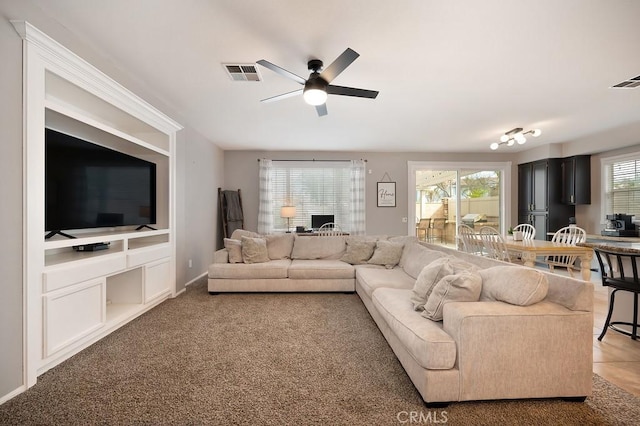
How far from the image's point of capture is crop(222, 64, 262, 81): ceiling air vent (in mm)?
2809

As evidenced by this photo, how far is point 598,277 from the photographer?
5145mm

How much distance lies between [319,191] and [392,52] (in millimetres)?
4306

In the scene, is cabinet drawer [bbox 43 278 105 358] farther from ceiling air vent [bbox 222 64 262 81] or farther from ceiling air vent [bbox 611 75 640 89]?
ceiling air vent [bbox 611 75 640 89]

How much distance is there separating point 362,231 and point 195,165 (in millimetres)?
3676

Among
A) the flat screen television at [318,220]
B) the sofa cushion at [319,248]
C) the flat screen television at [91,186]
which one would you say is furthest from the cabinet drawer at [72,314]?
the flat screen television at [318,220]

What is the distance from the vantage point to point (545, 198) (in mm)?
6043

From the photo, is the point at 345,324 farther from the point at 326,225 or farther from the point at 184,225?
the point at 326,225

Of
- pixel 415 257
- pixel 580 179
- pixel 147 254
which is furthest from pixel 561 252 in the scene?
pixel 147 254

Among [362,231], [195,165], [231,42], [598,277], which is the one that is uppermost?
[231,42]

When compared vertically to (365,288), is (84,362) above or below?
below

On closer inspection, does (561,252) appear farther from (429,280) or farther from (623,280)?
(429,280)

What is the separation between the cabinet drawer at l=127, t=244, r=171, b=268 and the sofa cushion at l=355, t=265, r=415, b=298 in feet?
8.01

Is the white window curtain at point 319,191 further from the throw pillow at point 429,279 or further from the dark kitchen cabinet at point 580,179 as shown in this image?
the throw pillow at point 429,279

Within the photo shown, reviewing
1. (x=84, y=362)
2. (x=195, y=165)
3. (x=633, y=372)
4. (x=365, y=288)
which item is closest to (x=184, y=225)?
(x=195, y=165)
